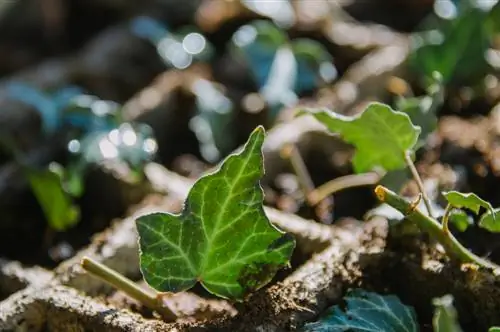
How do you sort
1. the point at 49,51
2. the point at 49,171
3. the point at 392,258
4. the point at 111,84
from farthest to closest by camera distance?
the point at 49,51
the point at 111,84
the point at 49,171
the point at 392,258

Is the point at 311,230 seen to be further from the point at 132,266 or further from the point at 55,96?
the point at 55,96

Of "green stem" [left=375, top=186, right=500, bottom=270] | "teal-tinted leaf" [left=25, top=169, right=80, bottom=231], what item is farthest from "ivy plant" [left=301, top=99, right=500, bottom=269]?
"teal-tinted leaf" [left=25, top=169, right=80, bottom=231]

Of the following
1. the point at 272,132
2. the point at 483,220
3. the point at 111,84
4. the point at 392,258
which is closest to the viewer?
the point at 483,220

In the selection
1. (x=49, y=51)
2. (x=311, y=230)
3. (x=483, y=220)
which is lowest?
(x=49, y=51)

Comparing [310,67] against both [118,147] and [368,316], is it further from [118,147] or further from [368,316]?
Result: [368,316]

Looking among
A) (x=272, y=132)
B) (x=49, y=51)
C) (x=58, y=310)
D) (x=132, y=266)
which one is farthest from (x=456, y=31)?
(x=49, y=51)
